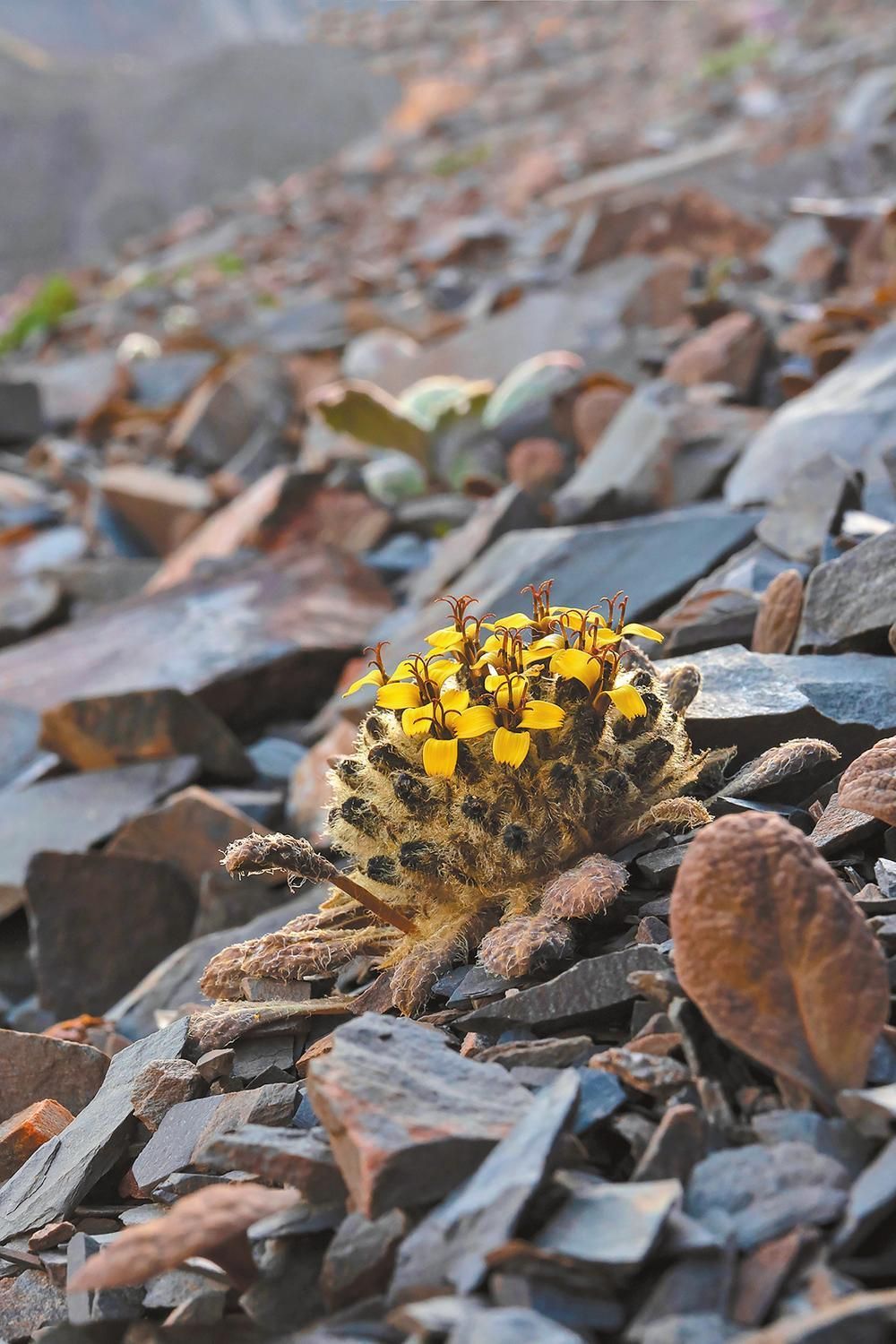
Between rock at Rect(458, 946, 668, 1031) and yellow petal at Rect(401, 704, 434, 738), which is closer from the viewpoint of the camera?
rock at Rect(458, 946, 668, 1031)

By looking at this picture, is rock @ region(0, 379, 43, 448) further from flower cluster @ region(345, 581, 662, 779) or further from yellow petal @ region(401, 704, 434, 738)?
yellow petal @ region(401, 704, 434, 738)

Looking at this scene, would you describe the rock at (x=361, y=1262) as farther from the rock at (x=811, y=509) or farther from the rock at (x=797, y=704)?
the rock at (x=811, y=509)

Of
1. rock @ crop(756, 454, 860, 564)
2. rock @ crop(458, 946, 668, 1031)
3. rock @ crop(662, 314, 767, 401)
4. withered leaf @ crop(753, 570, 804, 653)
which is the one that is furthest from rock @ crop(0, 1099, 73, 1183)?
rock @ crop(662, 314, 767, 401)

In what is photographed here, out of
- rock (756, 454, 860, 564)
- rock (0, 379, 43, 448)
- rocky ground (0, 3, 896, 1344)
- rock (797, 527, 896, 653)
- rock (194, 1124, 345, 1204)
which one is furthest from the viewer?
rock (0, 379, 43, 448)

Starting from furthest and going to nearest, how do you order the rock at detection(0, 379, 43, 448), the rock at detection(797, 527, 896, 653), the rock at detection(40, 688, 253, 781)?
1. the rock at detection(0, 379, 43, 448)
2. the rock at detection(40, 688, 253, 781)
3. the rock at detection(797, 527, 896, 653)

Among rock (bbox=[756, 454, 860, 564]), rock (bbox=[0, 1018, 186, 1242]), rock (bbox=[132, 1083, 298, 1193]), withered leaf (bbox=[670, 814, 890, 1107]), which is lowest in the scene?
rock (bbox=[0, 1018, 186, 1242])

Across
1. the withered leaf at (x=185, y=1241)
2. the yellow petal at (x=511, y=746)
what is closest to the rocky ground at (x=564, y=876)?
the withered leaf at (x=185, y=1241)

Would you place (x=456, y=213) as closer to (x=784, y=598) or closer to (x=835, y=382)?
(x=835, y=382)
